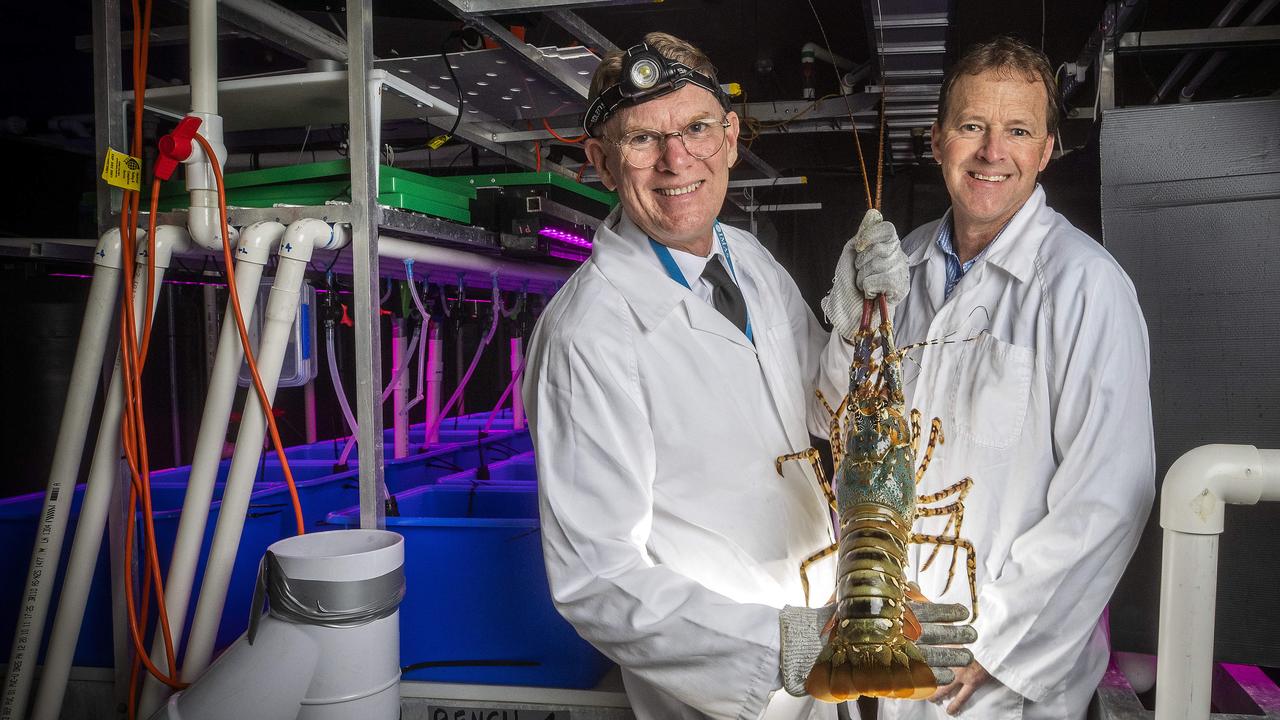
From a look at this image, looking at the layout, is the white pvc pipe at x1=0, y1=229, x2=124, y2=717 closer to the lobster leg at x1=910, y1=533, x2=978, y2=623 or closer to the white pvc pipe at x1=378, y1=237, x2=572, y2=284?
the white pvc pipe at x1=378, y1=237, x2=572, y2=284

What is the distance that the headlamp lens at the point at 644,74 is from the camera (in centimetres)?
175

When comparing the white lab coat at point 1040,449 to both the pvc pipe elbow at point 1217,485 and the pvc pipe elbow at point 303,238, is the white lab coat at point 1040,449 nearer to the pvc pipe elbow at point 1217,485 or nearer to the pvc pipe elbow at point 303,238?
the pvc pipe elbow at point 1217,485

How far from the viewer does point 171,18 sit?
4.19 m

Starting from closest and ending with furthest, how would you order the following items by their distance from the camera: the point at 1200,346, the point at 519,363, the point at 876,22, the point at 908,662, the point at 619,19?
the point at 908,662 → the point at 1200,346 → the point at 876,22 → the point at 519,363 → the point at 619,19

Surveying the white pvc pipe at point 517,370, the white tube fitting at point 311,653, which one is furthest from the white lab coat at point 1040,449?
the white pvc pipe at point 517,370

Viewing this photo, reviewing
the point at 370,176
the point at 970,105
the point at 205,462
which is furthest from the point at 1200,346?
the point at 205,462

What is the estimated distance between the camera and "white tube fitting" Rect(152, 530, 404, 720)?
158 cm

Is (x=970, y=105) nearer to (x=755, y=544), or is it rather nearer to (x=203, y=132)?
(x=755, y=544)

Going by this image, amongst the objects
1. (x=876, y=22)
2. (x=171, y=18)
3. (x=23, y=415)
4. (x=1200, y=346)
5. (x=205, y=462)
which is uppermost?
(x=171, y=18)

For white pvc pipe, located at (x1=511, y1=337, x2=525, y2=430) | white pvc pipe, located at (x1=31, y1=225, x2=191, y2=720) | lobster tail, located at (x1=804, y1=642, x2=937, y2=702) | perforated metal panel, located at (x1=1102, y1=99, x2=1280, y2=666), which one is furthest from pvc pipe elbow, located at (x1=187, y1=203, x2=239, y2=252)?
perforated metal panel, located at (x1=1102, y1=99, x2=1280, y2=666)

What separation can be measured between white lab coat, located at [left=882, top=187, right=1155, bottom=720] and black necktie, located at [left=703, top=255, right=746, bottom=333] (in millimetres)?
427

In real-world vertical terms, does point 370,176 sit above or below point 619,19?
below

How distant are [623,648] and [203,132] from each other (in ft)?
5.15

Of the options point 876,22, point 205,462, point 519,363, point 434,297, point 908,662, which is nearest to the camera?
point 908,662
